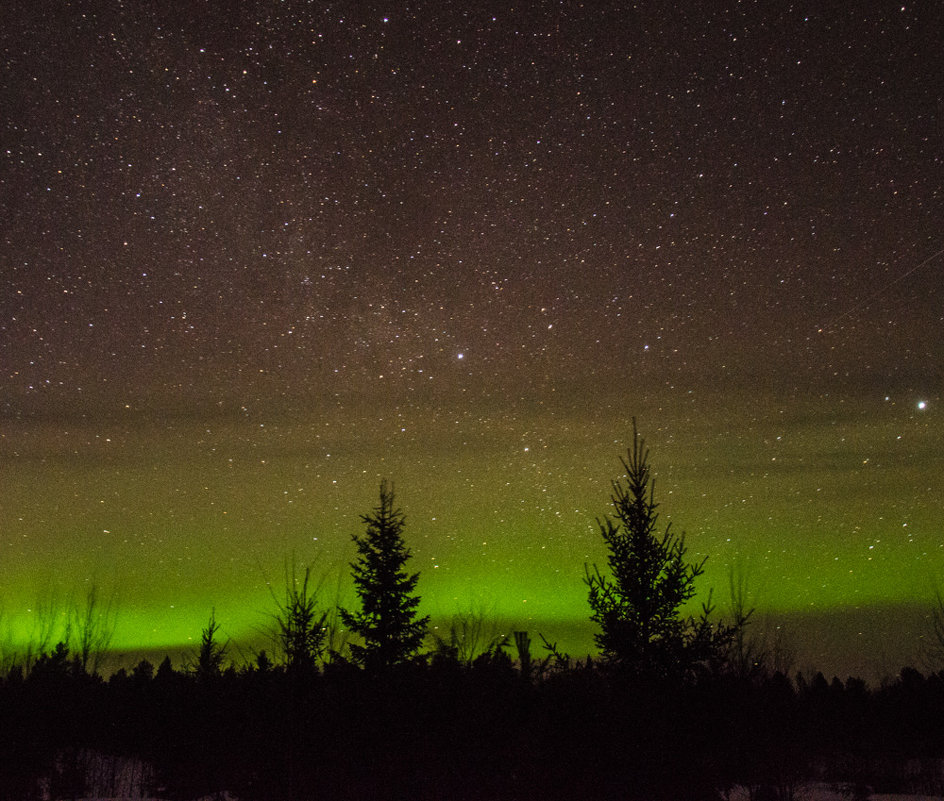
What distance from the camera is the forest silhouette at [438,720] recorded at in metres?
9.42

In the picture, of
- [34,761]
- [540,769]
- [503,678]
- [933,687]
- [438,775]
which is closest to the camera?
[540,769]

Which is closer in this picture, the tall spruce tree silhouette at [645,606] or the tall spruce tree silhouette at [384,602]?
the tall spruce tree silhouette at [645,606]

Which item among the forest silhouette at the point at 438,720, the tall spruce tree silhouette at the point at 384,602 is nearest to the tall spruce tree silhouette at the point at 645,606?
the forest silhouette at the point at 438,720

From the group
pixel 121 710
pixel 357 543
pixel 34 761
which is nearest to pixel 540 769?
pixel 357 543

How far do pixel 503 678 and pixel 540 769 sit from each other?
2.42m

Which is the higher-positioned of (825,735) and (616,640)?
(616,640)

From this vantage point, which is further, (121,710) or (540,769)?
(121,710)

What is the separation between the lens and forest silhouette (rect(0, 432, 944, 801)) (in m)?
9.42

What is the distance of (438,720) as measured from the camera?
41.0ft

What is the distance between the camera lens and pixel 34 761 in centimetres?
1597

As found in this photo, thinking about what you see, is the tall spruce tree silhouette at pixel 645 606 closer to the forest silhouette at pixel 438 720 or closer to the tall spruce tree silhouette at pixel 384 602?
the forest silhouette at pixel 438 720

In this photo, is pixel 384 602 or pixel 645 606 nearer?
pixel 645 606

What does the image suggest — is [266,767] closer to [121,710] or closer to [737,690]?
[737,690]

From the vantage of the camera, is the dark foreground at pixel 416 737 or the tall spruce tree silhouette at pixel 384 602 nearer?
the dark foreground at pixel 416 737
